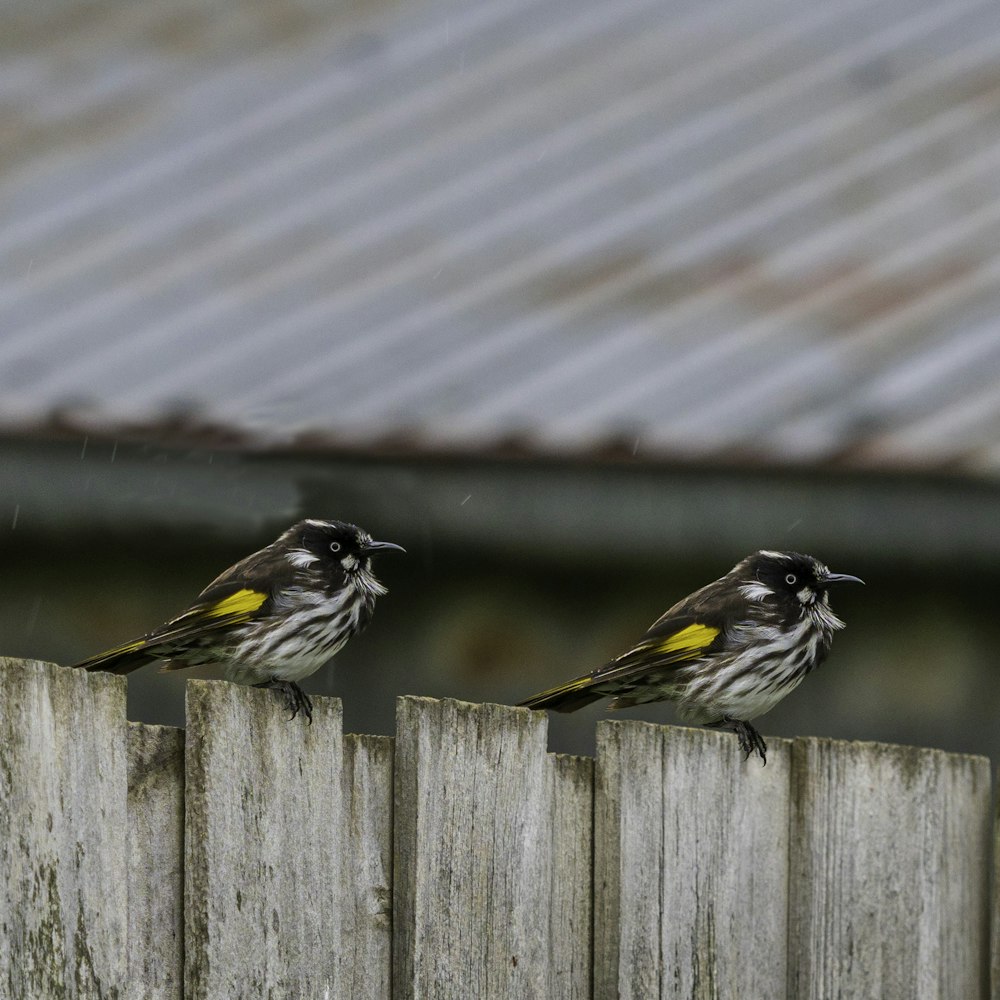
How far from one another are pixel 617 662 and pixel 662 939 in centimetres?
95

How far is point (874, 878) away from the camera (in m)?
4.73

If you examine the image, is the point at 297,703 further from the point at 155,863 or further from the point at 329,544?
the point at 329,544

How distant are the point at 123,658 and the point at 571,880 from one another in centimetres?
116

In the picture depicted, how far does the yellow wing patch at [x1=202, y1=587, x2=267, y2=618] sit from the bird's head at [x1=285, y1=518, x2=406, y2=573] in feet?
0.96

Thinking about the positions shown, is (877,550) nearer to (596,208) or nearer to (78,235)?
(596,208)

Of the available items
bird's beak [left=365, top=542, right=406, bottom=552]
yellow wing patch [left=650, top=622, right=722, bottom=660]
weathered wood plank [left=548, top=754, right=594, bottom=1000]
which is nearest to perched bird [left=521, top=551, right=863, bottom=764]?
yellow wing patch [left=650, top=622, right=722, bottom=660]

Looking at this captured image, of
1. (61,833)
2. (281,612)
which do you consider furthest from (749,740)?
(61,833)

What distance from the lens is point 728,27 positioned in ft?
26.5

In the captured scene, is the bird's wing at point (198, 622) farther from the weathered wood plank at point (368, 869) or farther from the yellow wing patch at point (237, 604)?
the weathered wood plank at point (368, 869)

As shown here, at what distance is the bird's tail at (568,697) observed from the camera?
16.0ft

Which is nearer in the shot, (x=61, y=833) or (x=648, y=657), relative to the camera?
(x=61, y=833)

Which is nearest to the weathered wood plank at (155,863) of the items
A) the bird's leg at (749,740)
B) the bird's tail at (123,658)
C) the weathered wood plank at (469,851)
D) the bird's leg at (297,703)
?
→ the bird's leg at (297,703)

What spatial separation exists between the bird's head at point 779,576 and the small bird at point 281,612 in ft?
3.38

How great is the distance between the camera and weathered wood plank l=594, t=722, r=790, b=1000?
174 inches
